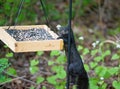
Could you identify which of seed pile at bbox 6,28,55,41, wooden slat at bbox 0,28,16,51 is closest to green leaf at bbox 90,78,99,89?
seed pile at bbox 6,28,55,41

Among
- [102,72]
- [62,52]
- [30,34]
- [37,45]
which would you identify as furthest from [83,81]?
[62,52]

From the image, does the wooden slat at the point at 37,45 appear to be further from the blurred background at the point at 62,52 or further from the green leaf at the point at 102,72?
the green leaf at the point at 102,72

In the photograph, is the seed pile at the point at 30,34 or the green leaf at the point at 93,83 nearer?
the seed pile at the point at 30,34

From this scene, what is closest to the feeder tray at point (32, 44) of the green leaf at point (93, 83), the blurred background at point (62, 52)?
the blurred background at point (62, 52)

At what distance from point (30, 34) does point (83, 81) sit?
0.84 metres

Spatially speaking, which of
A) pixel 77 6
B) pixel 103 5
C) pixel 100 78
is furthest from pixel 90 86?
pixel 103 5

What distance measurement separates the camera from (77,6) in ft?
27.5

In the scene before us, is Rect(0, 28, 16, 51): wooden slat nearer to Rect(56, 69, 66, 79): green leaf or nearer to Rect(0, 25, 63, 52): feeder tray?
Rect(0, 25, 63, 52): feeder tray

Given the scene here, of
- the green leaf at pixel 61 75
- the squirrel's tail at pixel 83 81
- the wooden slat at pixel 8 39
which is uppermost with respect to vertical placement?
the wooden slat at pixel 8 39

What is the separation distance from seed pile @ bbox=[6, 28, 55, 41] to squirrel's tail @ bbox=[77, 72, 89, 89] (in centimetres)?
63

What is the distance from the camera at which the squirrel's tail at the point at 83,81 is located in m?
4.45

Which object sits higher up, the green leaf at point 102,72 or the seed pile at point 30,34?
the seed pile at point 30,34

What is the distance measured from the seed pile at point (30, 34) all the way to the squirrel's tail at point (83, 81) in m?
0.63

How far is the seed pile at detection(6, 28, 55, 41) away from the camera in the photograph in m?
4.01
